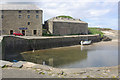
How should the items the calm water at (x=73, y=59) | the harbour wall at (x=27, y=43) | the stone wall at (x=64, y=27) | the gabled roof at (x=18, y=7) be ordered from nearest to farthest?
the calm water at (x=73, y=59)
the harbour wall at (x=27, y=43)
the gabled roof at (x=18, y=7)
the stone wall at (x=64, y=27)

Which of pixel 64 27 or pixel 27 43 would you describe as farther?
pixel 64 27

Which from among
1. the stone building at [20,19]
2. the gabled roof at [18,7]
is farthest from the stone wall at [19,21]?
the gabled roof at [18,7]

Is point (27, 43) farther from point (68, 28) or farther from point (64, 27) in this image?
point (68, 28)

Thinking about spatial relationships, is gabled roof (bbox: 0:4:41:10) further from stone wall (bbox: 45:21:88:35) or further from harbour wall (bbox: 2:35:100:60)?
harbour wall (bbox: 2:35:100:60)

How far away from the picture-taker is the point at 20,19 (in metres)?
24.1

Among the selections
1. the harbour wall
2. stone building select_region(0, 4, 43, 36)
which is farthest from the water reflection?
stone building select_region(0, 4, 43, 36)

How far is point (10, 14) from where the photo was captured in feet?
78.2

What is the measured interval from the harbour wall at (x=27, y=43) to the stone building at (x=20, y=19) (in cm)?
613

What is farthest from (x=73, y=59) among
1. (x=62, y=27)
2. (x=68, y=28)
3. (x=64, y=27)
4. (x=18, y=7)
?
(x=68, y=28)

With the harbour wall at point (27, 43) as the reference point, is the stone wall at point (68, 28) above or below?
above

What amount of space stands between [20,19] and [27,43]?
989 centimetres

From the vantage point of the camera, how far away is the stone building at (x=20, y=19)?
78.1ft

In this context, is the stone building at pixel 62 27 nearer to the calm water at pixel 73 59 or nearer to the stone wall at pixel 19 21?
the stone wall at pixel 19 21

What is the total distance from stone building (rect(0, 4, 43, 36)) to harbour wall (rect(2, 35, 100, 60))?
241 inches
